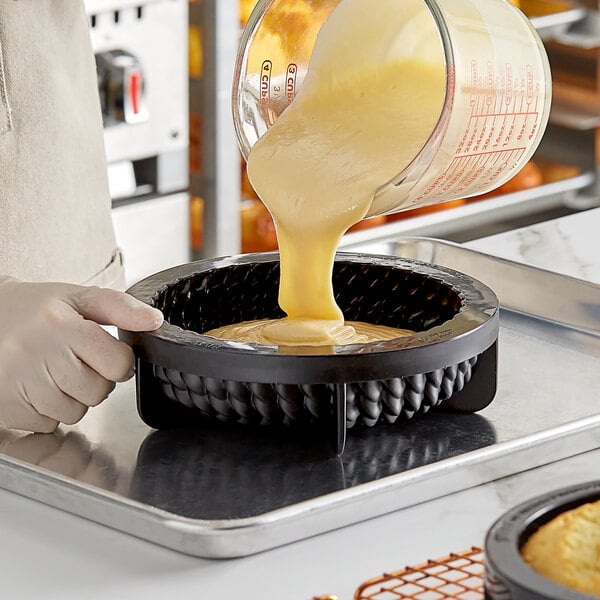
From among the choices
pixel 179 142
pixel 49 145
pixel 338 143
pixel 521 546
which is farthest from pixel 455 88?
pixel 179 142

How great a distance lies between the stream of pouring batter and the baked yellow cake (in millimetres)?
481

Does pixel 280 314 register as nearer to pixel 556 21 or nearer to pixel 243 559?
pixel 243 559

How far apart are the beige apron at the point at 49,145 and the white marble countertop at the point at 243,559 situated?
31.5 inches

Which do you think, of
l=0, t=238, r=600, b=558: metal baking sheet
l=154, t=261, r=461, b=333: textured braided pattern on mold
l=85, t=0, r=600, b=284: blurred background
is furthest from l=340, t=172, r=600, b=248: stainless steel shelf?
l=0, t=238, r=600, b=558: metal baking sheet

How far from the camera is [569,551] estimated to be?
68cm

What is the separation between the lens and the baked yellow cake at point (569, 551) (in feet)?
2.20

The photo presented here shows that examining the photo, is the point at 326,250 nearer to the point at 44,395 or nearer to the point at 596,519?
the point at 44,395

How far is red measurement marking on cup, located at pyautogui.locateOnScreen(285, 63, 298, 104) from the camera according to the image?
51.1 inches

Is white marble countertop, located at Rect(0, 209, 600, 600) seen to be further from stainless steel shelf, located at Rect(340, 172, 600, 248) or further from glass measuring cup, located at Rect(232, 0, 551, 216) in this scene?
stainless steel shelf, located at Rect(340, 172, 600, 248)

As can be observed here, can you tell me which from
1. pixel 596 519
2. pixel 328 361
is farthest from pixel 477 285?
pixel 596 519

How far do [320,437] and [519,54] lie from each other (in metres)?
0.38

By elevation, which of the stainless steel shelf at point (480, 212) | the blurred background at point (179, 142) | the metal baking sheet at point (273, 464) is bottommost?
the stainless steel shelf at point (480, 212)

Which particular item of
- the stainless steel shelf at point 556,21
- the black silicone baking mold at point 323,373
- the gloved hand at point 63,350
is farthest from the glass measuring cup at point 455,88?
the stainless steel shelf at point 556,21

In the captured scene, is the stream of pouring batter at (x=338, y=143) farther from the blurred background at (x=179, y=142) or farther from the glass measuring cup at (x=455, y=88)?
the blurred background at (x=179, y=142)
